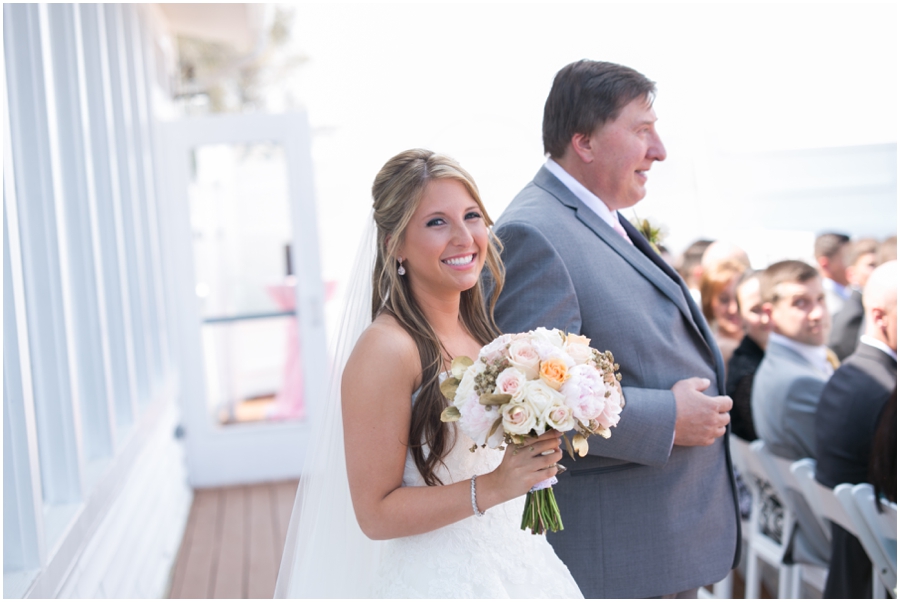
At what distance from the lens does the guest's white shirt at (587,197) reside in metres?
2.23

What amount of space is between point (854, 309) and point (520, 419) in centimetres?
400

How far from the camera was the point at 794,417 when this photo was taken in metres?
3.28

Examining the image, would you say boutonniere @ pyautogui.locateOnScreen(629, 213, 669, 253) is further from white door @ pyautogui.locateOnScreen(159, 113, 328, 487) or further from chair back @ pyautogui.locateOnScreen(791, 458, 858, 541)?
white door @ pyautogui.locateOnScreen(159, 113, 328, 487)

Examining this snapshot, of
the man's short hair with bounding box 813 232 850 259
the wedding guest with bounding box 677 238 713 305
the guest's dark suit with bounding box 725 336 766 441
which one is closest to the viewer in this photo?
the guest's dark suit with bounding box 725 336 766 441

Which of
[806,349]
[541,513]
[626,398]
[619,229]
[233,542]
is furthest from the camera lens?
[233,542]

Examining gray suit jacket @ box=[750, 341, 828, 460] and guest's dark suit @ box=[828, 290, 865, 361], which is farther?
guest's dark suit @ box=[828, 290, 865, 361]

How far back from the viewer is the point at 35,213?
8.62 ft

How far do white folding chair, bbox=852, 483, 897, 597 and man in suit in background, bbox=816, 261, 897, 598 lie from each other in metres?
0.19

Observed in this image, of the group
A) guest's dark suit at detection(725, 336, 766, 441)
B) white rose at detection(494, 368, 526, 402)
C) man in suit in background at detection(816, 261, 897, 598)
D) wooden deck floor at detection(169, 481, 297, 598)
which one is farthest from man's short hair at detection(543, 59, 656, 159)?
wooden deck floor at detection(169, 481, 297, 598)

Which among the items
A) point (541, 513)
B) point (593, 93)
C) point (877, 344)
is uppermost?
point (593, 93)

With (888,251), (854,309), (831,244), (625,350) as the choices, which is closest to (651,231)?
(625,350)

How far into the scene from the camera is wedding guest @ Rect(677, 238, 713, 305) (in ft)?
16.0

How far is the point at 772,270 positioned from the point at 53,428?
2.93 meters

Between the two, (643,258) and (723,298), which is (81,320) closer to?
(643,258)
